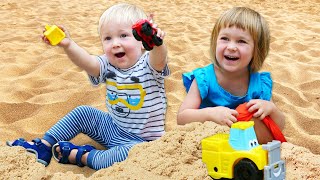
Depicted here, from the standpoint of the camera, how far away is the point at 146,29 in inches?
86.9

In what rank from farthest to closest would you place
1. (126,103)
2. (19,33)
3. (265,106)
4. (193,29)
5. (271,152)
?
(193,29)
(19,33)
(126,103)
(265,106)
(271,152)

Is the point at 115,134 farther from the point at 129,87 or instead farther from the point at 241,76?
the point at 241,76

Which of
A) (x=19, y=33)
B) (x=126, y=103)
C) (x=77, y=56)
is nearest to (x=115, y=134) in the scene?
(x=126, y=103)

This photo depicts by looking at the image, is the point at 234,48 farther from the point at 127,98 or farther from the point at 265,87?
the point at 127,98

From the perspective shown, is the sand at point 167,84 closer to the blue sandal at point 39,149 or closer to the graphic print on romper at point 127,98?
the blue sandal at point 39,149

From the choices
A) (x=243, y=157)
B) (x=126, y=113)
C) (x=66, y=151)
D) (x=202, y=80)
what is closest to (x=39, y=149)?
(x=66, y=151)

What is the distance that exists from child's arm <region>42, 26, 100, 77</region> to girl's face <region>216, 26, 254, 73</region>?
677mm

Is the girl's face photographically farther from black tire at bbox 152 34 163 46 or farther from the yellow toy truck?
the yellow toy truck

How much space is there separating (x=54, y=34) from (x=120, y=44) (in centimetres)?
36

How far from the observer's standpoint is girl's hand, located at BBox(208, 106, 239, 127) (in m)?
2.41

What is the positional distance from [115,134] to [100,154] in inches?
8.3

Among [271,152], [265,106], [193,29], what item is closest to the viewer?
[271,152]

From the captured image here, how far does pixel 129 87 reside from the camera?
2672 millimetres

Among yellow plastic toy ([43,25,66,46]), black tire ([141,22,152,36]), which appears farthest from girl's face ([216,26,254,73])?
yellow plastic toy ([43,25,66,46])
